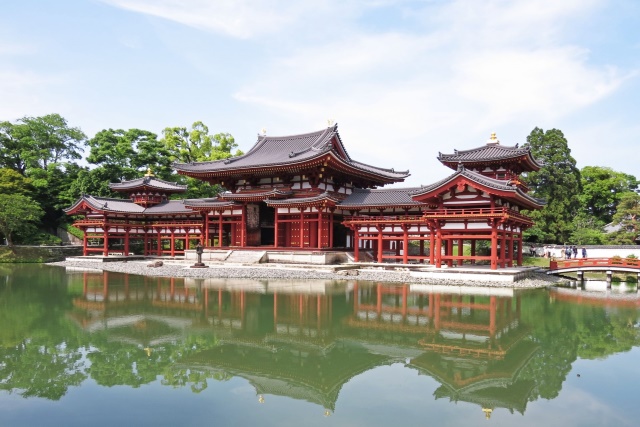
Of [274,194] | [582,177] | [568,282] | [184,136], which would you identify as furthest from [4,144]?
[582,177]

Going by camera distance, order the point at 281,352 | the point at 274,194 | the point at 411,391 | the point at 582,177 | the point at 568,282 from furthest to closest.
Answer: the point at 582,177
the point at 274,194
the point at 568,282
the point at 281,352
the point at 411,391

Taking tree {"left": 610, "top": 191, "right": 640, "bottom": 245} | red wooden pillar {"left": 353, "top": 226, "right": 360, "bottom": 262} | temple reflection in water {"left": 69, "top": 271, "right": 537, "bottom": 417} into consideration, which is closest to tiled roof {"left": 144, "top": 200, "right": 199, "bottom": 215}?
red wooden pillar {"left": 353, "top": 226, "right": 360, "bottom": 262}

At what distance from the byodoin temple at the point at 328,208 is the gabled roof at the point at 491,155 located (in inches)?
2.5

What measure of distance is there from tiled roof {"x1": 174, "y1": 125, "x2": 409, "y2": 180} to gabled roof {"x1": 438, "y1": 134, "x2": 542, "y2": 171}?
6774 millimetres

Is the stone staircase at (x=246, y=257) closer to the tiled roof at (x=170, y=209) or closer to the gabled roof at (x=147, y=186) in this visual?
the tiled roof at (x=170, y=209)

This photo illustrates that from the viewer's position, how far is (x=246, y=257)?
30.8m

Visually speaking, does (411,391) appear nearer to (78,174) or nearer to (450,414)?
(450,414)

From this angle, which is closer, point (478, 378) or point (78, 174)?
point (478, 378)

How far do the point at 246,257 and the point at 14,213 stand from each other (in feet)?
69.4

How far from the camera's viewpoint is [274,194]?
3092 centimetres

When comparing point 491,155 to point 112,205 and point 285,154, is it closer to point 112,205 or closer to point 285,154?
point 285,154

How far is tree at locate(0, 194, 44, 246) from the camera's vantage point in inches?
1467

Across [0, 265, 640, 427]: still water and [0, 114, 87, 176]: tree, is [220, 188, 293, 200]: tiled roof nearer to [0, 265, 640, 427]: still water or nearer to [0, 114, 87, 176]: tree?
[0, 265, 640, 427]: still water

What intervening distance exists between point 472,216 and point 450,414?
16660 millimetres
